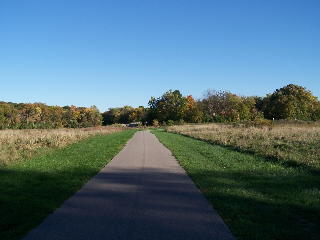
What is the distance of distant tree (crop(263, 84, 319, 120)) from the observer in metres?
98.5

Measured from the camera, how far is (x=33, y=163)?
54.9 feet

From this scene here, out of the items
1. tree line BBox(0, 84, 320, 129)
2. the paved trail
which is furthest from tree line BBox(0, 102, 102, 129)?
the paved trail

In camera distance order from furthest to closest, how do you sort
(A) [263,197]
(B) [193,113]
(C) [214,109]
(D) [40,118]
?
(C) [214,109]
(B) [193,113]
(D) [40,118]
(A) [263,197]

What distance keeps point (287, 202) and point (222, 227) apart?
2.81 metres

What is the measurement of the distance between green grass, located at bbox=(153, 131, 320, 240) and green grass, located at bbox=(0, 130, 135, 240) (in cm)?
358

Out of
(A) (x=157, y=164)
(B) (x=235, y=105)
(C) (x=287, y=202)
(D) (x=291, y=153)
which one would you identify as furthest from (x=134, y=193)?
(B) (x=235, y=105)

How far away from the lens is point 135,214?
308 inches

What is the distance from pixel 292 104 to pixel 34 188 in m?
95.7

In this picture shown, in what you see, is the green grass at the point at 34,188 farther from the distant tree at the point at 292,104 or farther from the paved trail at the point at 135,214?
the distant tree at the point at 292,104

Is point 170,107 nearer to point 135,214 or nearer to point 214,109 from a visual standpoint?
point 214,109

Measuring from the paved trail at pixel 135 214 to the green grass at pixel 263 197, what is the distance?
0.41 metres

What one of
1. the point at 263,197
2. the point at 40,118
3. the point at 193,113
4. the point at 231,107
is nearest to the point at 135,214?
the point at 263,197

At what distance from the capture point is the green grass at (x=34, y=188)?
23.7 feet

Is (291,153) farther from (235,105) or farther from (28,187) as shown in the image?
(235,105)
